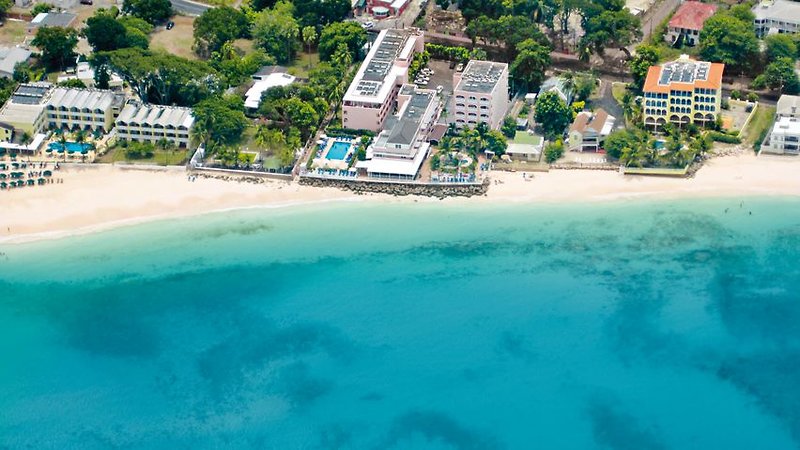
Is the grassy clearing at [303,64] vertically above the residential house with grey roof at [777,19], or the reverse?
the residential house with grey roof at [777,19]

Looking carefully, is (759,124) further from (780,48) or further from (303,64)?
(303,64)

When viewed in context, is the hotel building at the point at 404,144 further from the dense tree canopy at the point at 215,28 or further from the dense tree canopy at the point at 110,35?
the dense tree canopy at the point at 110,35

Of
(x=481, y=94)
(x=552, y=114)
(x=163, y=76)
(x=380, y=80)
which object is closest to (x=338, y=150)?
(x=380, y=80)

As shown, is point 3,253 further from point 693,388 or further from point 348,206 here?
point 693,388

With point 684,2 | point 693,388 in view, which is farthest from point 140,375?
point 684,2

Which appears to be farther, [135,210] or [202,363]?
[135,210]

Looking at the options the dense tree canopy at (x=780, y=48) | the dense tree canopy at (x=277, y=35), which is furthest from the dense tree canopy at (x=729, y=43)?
the dense tree canopy at (x=277, y=35)

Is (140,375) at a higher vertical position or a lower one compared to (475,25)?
lower

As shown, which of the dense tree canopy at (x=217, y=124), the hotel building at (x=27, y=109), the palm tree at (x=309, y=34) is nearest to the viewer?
the dense tree canopy at (x=217, y=124)
